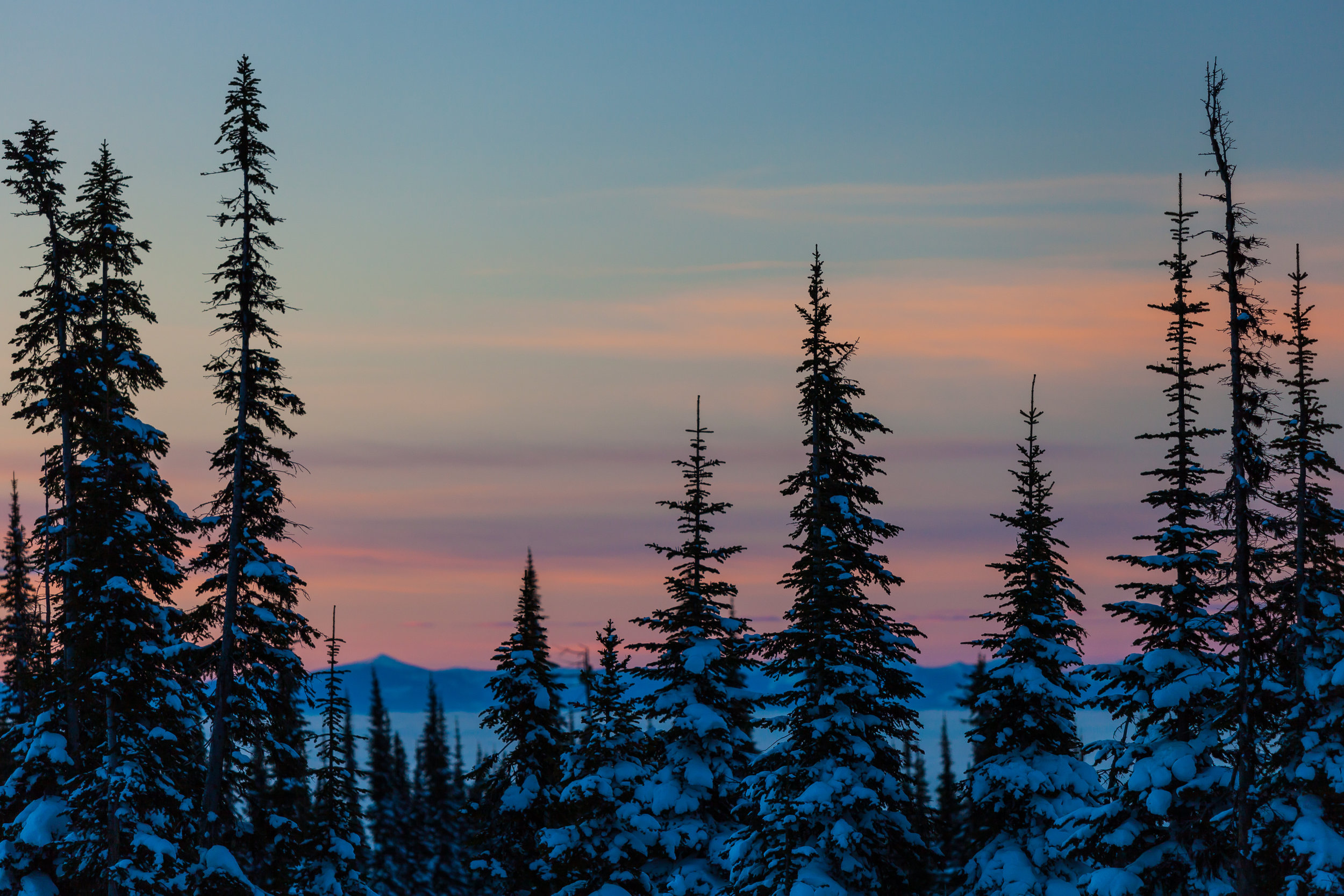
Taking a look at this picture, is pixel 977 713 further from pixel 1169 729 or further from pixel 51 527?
pixel 51 527

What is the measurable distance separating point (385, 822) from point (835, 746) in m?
62.8

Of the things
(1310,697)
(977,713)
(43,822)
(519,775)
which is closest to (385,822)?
(519,775)

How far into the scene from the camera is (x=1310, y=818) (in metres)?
25.6

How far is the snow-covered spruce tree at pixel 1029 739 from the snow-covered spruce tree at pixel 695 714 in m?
6.87

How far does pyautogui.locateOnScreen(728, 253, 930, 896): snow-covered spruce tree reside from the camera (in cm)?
3080

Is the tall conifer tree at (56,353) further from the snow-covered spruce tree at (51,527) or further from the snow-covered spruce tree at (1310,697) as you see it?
the snow-covered spruce tree at (1310,697)

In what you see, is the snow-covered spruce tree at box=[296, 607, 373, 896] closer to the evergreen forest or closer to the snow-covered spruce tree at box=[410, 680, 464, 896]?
the evergreen forest

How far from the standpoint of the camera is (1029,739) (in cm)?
3522

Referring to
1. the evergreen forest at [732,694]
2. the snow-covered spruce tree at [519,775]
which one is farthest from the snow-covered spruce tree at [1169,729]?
the snow-covered spruce tree at [519,775]

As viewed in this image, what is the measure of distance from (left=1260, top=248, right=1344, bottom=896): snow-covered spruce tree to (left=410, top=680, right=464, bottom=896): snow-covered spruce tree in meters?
68.7

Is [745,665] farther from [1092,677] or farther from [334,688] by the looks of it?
[334,688]

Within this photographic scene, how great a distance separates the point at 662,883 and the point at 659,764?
324 centimetres

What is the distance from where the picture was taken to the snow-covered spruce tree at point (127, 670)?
32.1 meters

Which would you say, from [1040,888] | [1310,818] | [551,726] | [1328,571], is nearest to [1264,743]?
[1310,818]
